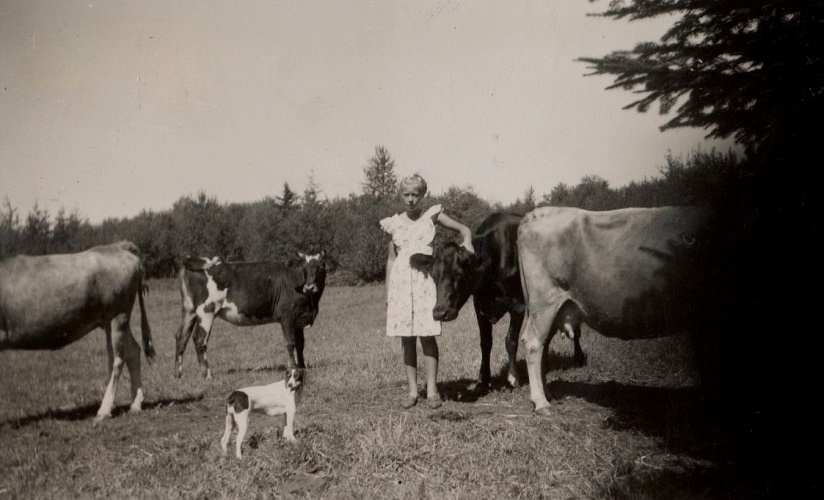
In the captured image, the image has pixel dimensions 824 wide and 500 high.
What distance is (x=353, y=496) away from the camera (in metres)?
3.84

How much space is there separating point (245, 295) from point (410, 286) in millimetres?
4488

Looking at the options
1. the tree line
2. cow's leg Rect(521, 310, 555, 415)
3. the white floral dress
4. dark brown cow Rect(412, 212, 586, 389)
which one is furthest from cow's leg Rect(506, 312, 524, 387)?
the tree line

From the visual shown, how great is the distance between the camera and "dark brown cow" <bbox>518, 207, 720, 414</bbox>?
4887 millimetres

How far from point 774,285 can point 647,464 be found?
5.14ft

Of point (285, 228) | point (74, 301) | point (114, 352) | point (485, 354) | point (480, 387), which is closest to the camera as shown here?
point (74, 301)

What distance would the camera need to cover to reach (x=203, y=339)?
8.99 m

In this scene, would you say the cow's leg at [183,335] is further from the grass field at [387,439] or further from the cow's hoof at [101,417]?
the cow's hoof at [101,417]

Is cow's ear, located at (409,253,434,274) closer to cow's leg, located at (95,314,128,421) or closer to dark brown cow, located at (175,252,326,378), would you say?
cow's leg, located at (95,314,128,421)

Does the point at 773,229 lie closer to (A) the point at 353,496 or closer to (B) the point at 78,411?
(A) the point at 353,496

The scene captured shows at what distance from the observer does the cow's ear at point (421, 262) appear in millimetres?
5820

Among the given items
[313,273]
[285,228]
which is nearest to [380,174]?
[285,228]

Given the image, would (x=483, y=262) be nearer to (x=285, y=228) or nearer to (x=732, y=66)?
(x=732, y=66)

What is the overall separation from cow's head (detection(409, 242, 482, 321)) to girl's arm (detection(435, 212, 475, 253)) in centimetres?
6

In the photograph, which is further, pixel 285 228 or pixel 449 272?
pixel 285 228
